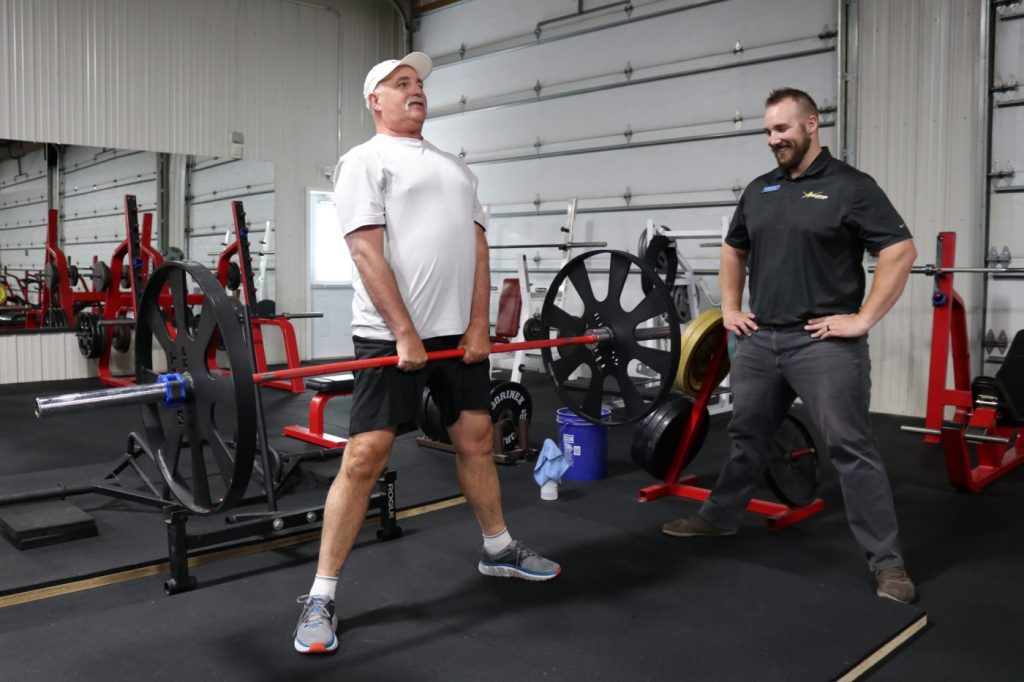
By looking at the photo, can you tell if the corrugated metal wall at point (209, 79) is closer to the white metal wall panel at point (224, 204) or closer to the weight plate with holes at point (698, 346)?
the white metal wall panel at point (224, 204)

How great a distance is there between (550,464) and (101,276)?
17.0ft

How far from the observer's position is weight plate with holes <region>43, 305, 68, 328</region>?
719cm

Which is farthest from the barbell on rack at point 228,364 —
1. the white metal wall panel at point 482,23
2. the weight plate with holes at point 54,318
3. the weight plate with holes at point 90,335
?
the white metal wall panel at point 482,23

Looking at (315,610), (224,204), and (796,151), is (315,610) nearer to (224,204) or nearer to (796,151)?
(796,151)

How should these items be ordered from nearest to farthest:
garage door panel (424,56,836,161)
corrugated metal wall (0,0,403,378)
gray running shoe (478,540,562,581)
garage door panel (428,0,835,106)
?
gray running shoe (478,540,562,581) → garage door panel (428,0,835,106) → garage door panel (424,56,836,161) → corrugated metal wall (0,0,403,378)

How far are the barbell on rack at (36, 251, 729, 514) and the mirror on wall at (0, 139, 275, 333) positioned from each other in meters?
4.37

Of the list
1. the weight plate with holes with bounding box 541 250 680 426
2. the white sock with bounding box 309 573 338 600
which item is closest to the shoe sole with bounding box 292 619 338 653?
the white sock with bounding box 309 573 338 600

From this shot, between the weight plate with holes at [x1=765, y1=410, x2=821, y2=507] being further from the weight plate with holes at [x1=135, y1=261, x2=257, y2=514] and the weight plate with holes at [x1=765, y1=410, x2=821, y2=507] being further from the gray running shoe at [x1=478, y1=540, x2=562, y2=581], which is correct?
the weight plate with holes at [x1=135, y1=261, x2=257, y2=514]

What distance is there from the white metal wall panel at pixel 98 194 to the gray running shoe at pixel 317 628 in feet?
20.0

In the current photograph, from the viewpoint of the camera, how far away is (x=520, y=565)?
8.41ft

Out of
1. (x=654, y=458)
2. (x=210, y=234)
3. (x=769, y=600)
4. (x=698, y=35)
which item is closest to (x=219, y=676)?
(x=769, y=600)

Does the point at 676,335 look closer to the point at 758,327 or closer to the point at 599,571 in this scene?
the point at 758,327

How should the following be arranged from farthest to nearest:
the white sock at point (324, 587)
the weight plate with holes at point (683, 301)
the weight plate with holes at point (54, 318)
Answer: the weight plate with holes at point (54, 318) < the weight plate with holes at point (683, 301) < the white sock at point (324, 587)

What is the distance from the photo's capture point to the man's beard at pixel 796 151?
8.09 ft
